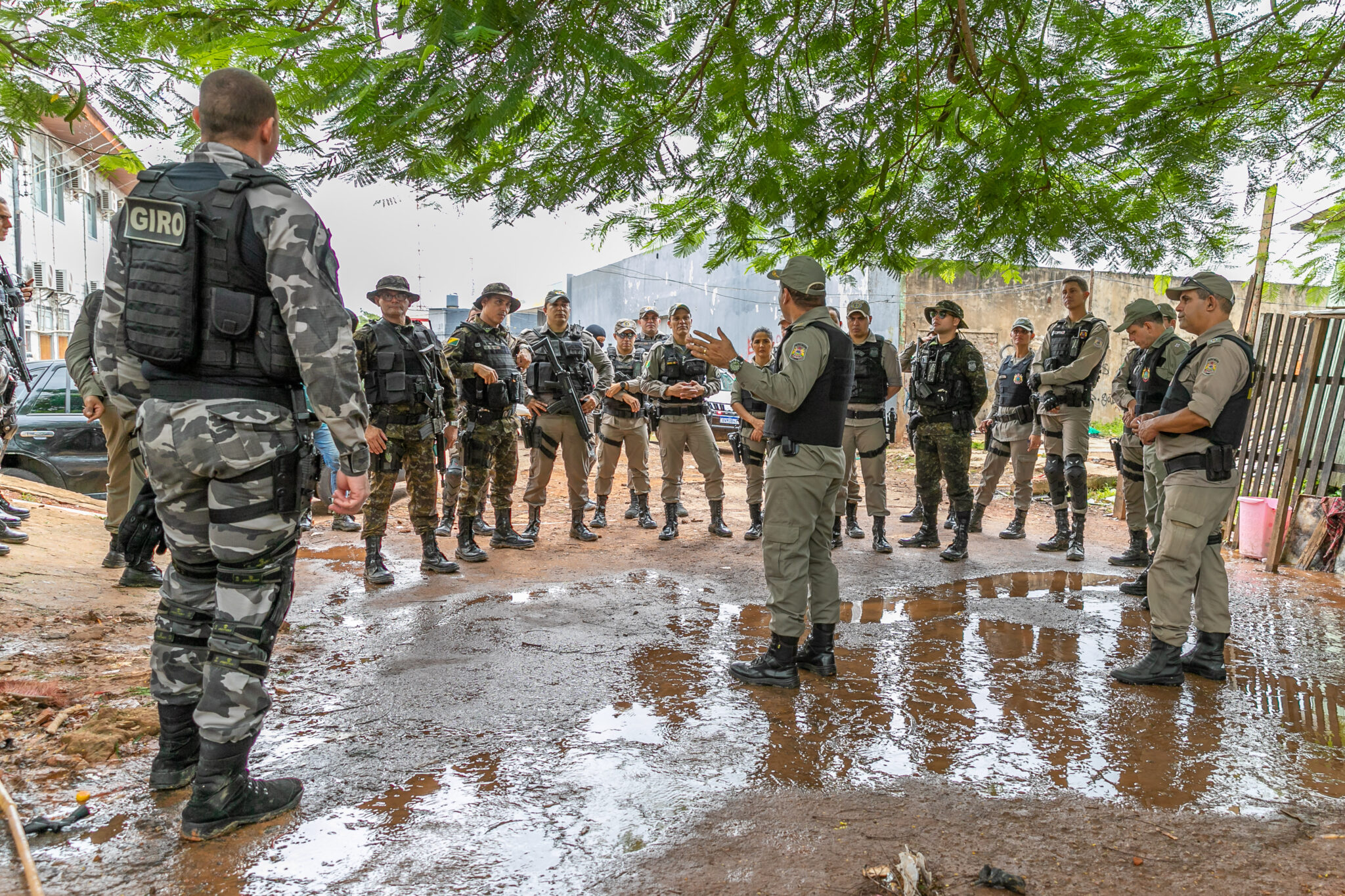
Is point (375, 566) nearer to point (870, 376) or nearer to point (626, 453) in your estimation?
point (626, 453)

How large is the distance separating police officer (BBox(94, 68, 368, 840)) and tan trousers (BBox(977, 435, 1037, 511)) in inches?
271

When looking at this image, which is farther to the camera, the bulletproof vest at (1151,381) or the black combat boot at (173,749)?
the bulletproof vest at (1151,381)

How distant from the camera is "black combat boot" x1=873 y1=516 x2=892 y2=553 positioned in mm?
7148

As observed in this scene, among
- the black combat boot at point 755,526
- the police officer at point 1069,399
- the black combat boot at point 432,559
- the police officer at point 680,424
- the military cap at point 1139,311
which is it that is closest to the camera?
the military cap at point 1139,311

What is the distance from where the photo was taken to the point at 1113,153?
3.64 metres

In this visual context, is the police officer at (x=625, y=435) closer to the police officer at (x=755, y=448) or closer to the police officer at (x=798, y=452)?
the police officer at (x=755, y=448)

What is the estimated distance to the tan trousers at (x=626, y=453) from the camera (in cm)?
817

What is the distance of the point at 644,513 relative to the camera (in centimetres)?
835

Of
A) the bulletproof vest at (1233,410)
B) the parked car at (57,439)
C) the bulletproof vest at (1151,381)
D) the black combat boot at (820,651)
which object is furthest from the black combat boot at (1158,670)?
the parked car at (57,439)

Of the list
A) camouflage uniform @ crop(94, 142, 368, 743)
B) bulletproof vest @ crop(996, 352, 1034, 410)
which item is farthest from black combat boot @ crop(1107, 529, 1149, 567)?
camouflage uniform @ crop(94, 142, 368, 743)

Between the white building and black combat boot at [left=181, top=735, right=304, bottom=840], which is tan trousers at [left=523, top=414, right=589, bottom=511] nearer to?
black combat boot at [left=181, top=735, right=304, bottom=840]

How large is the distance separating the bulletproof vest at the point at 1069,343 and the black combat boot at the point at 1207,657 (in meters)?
3.36

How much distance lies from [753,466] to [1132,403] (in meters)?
3.20

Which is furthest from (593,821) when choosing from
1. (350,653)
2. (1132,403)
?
(1132,403)
